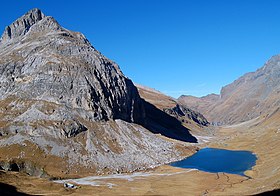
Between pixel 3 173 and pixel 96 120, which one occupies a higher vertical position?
pixel 96 120

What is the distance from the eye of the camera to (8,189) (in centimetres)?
10662

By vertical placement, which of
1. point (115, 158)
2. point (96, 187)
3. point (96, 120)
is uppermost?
point (96, 120)

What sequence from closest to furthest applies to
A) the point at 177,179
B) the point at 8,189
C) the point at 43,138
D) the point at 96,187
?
the point at 8,189, the point at 96,187, the point at 177,179, the point at 43,138

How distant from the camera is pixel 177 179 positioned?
141250mm

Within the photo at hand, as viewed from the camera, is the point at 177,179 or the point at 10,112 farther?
the point at 10,112

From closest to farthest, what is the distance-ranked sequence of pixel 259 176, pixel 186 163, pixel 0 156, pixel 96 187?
pixel 96 187 → pixel 259 176 → pixel 0 156 → pixel 186 163

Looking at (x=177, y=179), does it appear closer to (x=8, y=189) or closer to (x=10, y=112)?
(x=8, y=189)

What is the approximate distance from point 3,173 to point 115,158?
59.1 metres

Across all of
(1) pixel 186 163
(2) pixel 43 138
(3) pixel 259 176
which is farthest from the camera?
(1) pixel 186 163

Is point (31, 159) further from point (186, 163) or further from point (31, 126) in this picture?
point (186, 163)

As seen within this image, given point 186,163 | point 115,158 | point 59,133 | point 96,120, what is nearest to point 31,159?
point 59,133

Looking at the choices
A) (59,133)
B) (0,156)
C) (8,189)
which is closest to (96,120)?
(59,133)

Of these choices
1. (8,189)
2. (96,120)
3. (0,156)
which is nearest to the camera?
(8,189)

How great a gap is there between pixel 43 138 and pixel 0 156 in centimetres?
2422
